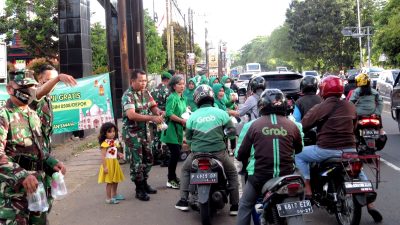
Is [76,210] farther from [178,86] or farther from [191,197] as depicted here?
[178,86]

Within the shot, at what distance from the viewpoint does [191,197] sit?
22.8 feet

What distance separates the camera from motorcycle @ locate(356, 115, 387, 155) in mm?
9781

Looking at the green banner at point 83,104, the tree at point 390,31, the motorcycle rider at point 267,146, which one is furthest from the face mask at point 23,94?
the tree at point 390,31

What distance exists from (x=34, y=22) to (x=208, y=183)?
2969 centimetres

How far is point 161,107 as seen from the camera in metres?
11.3

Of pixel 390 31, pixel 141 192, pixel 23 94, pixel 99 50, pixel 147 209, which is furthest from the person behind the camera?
pixel 99 50

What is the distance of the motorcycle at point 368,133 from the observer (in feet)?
32.1

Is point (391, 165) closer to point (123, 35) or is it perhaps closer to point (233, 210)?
point (233, 210)

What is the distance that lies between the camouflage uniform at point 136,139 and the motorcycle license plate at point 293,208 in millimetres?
3547

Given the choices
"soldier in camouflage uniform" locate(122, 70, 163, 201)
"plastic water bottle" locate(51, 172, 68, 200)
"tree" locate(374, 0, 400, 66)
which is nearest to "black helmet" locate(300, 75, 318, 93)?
"soldier in camouflage uniform" locate(122, 70, 163, 201)

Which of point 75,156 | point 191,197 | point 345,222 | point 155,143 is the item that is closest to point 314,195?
point 345,222

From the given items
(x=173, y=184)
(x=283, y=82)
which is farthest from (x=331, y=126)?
(x=283, y=82)

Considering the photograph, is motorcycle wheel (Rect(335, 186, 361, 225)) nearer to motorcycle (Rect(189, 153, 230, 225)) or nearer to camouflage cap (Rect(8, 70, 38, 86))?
motorcycle (Rect(189, 153, 230, 225))

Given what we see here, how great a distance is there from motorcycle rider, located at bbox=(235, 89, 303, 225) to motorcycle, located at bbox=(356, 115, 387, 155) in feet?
16.5
